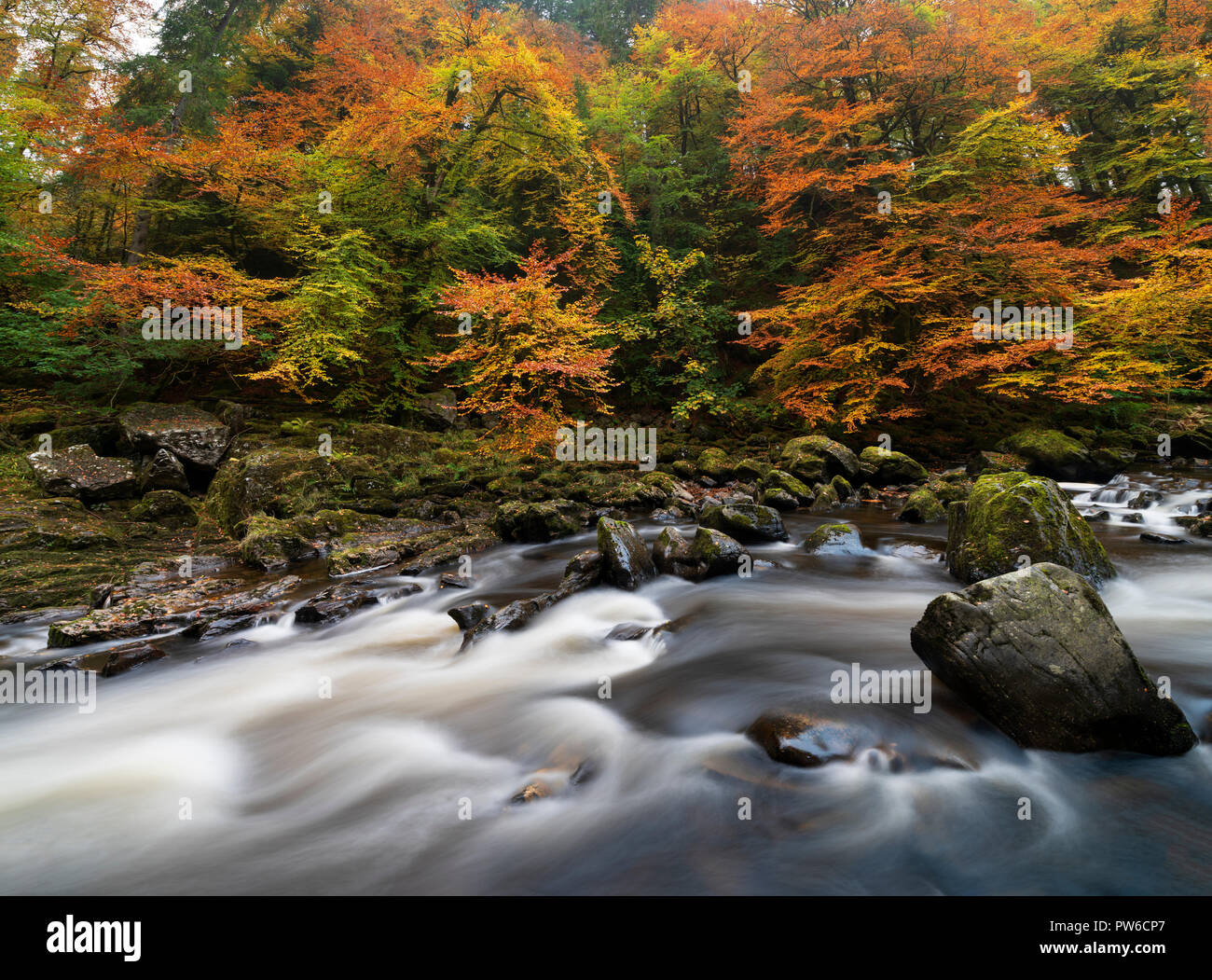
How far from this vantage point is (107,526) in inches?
313

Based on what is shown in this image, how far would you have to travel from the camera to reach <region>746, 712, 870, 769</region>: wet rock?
120 inches

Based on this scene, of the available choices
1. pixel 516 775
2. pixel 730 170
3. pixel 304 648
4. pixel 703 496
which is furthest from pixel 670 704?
pixel 730 170

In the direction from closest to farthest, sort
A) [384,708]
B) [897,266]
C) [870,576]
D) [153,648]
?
[384,708] < [153,648] < [870,576] < [897,266]

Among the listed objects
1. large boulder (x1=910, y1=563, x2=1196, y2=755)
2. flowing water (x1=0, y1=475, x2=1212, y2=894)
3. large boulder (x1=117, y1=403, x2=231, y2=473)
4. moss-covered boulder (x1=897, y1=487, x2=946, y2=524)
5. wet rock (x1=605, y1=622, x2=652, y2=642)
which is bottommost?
flowing water (x1=0, y1=475, x2=1212, y2=894)

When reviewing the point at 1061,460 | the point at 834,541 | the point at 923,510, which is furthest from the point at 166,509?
the point at 1061,460

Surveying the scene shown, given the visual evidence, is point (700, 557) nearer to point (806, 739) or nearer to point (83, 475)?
point (806, 739)

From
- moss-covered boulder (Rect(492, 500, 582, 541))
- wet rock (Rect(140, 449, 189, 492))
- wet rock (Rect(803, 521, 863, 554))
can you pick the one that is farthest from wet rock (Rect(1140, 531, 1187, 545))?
wet rock (Rect(140, 449, 189, 492))

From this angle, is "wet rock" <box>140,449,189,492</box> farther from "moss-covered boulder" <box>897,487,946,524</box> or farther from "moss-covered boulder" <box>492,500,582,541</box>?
"moss-covered boulder" <box>897,487,946,524</box>

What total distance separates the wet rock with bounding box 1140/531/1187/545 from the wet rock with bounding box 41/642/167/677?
39.2 feet

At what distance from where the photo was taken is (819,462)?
40.0 ft

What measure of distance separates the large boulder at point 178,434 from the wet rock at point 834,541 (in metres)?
11.7

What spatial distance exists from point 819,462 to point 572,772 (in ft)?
34.4

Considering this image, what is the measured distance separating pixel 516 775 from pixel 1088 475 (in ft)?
48.7
